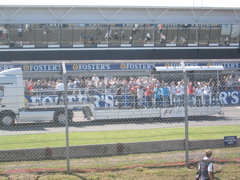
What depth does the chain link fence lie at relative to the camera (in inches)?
351

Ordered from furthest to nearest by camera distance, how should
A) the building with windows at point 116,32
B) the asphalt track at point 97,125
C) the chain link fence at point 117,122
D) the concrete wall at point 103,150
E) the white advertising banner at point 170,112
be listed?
the building with windows at point 116,32 → the white advertising banner at point 170,112 → the asphalt track at point 97,125 → the chain link fence at point 117,122 → the concrete wall at point 103,150

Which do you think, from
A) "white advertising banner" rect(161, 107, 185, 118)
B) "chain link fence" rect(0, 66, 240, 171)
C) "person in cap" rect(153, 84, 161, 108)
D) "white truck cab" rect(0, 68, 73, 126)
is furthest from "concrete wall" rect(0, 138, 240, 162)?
"person in cap" rect(153, 84, 161, 108)

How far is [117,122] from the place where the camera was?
1055 cm

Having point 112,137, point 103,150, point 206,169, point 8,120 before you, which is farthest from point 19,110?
point 206,169

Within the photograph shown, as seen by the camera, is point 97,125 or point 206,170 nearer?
point 206,170

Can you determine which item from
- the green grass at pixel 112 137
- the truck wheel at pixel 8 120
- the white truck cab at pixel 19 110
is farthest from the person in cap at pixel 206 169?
the truck wheel at pixel 8 120

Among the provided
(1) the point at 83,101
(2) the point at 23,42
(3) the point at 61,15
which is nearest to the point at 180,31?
(3) the point at 61,15

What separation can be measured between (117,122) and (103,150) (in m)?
1.51

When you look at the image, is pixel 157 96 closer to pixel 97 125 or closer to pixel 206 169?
pixel 97 125

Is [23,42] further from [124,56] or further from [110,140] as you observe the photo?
[110,140]

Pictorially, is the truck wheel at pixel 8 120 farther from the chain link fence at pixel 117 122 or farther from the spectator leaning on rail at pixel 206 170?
the spectator leaning on rail at pixel 206 170

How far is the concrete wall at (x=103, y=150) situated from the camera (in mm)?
8766

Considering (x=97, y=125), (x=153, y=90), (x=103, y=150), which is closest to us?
(x=103, y=150)

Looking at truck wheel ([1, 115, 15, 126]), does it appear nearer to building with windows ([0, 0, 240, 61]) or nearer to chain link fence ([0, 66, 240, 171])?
chain link fence ([0, 66, 240, 171])
